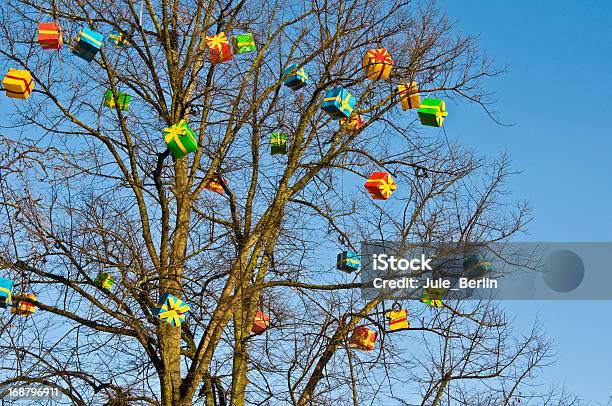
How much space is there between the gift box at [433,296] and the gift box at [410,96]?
1.93 meters

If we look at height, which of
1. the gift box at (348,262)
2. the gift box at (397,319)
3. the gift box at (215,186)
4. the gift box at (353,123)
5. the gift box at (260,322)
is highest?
the gift box at (353,123)

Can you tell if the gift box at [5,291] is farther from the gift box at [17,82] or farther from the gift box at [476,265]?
the gift box at [476,265]

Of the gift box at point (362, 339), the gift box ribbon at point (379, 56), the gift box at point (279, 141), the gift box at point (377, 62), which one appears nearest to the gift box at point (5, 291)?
the gift box at point (279, 141)

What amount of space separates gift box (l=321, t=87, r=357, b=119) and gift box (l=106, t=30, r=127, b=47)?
2087 mm

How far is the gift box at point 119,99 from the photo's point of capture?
863 cm

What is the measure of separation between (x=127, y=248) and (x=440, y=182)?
150 inches

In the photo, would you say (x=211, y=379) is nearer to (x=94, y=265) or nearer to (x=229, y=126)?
(x=94, y=265)

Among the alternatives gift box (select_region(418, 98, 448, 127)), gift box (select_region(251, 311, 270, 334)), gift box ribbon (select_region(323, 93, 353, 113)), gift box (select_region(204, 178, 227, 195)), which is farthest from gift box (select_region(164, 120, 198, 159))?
gift box (select_region(418, 98, 448, 127))

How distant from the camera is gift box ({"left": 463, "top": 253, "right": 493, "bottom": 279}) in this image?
9.14 meters

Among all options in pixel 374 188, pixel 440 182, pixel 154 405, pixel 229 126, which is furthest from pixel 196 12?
pixel 154 405

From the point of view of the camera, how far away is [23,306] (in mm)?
7656

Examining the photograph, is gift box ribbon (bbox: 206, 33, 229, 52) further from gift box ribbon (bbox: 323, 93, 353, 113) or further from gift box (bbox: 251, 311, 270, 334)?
gift box (bbox: 251, 311, 270, 334)

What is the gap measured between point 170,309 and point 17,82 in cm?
252

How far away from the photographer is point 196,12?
9.05 m
